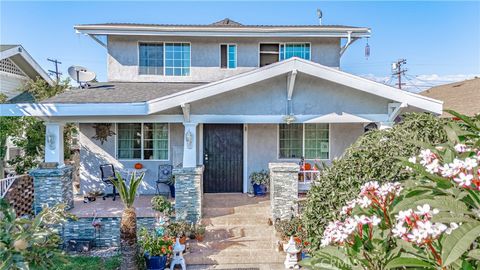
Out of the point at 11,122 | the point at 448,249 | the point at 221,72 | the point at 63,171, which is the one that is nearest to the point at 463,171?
the point at 448,249

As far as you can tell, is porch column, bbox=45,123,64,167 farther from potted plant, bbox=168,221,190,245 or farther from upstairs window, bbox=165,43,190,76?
upstairs window, bbox=165,43,190,76

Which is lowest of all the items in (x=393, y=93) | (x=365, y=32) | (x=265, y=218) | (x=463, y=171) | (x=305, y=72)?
(x=265, y=218)

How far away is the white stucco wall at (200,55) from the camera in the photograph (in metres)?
12.3

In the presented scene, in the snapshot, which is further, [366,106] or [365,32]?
[365,32]

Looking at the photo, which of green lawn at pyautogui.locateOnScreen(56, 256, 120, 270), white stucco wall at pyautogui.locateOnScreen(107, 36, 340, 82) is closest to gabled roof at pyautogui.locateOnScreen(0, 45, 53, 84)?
white stucco wall at pyautogui.locateOnScreen(107, 36, 340, 82)

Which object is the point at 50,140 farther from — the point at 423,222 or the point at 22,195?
the point at 423,222

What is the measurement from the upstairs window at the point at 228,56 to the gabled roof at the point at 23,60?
10.6m

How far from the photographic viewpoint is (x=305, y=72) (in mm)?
9031

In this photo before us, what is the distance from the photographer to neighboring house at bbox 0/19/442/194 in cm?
899

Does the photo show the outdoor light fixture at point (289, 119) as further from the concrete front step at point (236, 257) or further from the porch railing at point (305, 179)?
the concrete front step at point (236, 257)

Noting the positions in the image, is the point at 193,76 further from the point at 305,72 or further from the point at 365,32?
the point at 365,32

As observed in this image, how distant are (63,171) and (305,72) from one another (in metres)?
7.85

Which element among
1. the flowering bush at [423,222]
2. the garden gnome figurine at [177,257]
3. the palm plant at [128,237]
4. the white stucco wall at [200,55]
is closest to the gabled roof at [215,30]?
the white stucco wall at [200,55]

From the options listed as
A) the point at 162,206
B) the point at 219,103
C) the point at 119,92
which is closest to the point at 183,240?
the point at 162,206
